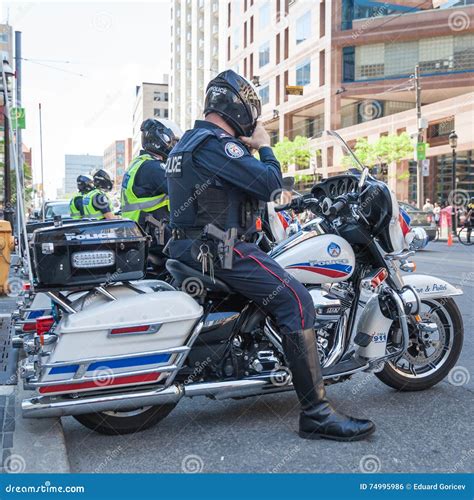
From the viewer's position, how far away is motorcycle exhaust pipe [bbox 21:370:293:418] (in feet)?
10.5

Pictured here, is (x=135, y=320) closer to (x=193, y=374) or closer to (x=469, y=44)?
(x=193, y=374)

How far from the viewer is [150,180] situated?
525 cm

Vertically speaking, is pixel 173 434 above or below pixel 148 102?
below

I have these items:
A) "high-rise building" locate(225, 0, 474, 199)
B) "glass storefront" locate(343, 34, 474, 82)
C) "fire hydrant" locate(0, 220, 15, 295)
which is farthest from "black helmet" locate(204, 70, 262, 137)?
"glass storefront" locate(343, 34, 474, 82)

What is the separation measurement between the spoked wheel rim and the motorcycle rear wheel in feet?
5.54

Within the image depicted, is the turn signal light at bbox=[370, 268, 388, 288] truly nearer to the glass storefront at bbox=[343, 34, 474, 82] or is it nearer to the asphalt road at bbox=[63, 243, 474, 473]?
the asphalt road at bbox=[63, 243, 474, 473]

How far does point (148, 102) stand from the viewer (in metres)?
124

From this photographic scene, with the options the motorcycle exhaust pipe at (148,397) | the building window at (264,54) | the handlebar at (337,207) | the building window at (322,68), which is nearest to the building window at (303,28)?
the building window at (322,68)

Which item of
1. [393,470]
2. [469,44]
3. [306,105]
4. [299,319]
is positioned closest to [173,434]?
[299,319]

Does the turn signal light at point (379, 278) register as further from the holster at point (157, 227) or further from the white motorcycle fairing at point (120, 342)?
the holster at point (157, 227)

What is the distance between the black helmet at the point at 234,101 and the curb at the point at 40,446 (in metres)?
1.95

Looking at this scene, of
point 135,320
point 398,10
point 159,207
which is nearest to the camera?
point 135,320

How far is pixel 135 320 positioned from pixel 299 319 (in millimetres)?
888

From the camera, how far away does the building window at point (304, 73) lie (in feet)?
163
